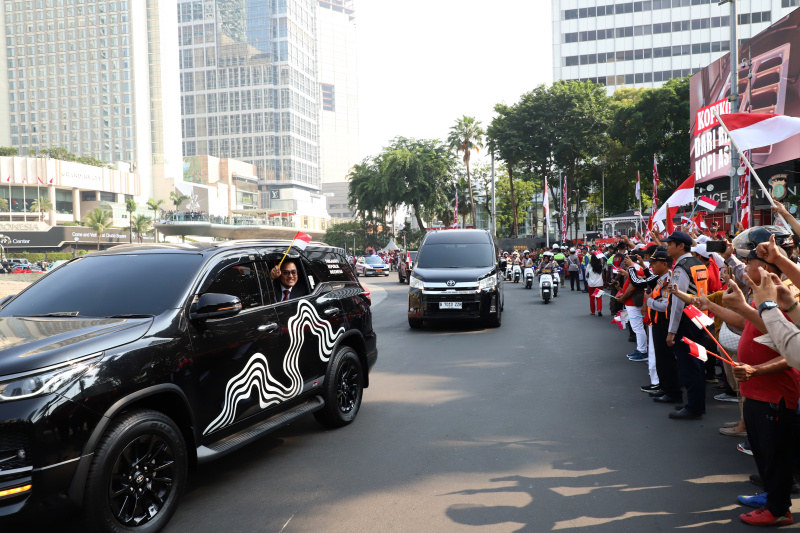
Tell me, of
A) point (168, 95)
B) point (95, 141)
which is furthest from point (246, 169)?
point (95, 141)

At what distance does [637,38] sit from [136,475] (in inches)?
3501

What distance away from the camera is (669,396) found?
23.0 ft

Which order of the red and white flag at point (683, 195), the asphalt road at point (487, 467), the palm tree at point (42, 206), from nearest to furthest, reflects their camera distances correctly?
the asphalt road at point (487, 467) → the red and white flag at point (683, 195) → the palm tree at point (42, 206)

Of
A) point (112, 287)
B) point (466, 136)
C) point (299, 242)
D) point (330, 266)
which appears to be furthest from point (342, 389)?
point (466, 136)

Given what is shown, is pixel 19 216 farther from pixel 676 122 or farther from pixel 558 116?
pixel 676 122

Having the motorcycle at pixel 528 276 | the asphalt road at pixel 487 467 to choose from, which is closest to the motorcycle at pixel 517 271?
the motorcycle at pixel 528 276

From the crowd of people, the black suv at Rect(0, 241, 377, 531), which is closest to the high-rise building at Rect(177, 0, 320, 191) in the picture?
the crowd of people

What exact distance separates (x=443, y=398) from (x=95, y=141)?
143 metres

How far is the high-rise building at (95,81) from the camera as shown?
5084 inches

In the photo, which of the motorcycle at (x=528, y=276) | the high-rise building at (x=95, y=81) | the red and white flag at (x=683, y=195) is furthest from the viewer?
the high-rise building at (x=95, y=81)

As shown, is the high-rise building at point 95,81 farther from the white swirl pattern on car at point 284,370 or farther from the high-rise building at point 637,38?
the white swirl pattern on car at point 284,370

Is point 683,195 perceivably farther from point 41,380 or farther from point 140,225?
point 140,225

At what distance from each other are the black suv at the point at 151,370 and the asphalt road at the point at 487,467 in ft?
1.12

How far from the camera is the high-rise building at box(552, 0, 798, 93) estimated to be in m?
78.4
